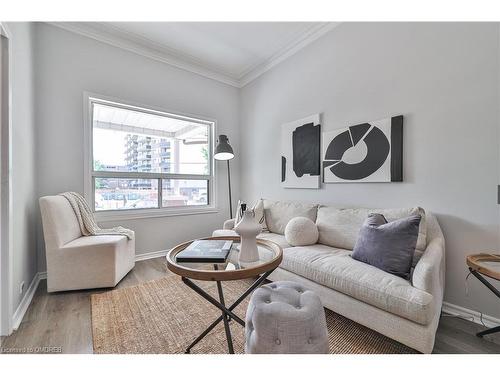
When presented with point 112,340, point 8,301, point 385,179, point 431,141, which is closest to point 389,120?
point 431,141

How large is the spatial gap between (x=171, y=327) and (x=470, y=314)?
2232 mm

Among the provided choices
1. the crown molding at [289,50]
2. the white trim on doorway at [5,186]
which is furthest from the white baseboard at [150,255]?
the crown molding at [289,50]

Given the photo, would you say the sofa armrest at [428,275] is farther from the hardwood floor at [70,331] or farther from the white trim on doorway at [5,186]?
the white trim on doorway at [5,186]

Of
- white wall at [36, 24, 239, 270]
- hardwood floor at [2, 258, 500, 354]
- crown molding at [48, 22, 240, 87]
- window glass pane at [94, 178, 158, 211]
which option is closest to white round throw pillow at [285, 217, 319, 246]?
hardwood floor at [2, 258, 500, 354]

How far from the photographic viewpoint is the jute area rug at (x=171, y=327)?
4.51ft

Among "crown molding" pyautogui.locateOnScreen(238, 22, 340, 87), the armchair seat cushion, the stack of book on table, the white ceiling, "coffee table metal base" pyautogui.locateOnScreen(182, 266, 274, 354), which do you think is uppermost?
the white ceiling

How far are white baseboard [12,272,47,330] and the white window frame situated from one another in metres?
0.79

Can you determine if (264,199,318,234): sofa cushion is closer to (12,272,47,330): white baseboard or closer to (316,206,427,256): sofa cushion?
(316,206,427,256): sofa cushion

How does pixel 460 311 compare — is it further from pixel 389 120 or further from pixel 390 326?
pixel 389 120

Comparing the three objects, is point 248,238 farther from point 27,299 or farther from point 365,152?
point 27,299

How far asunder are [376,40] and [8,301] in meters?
3.73

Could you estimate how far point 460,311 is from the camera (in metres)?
1.74

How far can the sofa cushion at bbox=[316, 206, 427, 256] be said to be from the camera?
193 cm

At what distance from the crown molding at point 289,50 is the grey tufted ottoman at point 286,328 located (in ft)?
9.73
